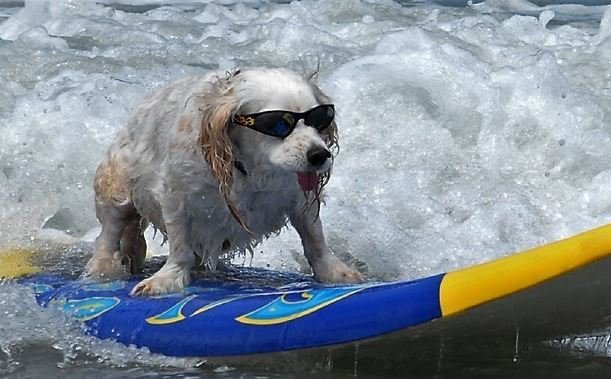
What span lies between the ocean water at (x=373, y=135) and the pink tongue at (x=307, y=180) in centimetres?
67

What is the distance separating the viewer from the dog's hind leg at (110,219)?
5.07m

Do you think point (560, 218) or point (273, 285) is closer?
point (273, 285)

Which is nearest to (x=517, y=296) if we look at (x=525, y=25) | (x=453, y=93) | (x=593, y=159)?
(x=593, y=159)

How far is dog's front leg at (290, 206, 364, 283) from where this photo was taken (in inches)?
185

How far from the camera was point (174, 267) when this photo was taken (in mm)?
4645

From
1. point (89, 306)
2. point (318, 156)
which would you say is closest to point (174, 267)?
point (89, 306)

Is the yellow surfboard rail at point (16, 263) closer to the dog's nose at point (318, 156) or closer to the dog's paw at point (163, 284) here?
the dog's paw at point (163, 284)

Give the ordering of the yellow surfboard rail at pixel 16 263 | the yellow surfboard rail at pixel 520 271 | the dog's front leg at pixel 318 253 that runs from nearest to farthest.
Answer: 1. the yellow surfboard rail at pixel 520 271
2. the dog's front leg at pixel 318 253
3. the yellow surfboard rail at pixel 16 263

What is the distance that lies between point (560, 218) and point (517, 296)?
347cm

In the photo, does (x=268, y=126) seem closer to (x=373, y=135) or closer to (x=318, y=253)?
(x=318, y=253)

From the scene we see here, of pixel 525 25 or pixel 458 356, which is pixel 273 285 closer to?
pixel 458 356

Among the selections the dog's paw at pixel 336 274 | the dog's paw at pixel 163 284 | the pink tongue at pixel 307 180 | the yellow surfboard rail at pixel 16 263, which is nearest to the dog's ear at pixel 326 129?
the pink tongue at pixel 307 180

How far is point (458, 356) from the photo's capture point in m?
3.95

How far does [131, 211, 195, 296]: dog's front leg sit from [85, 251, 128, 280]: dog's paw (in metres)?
0.49
